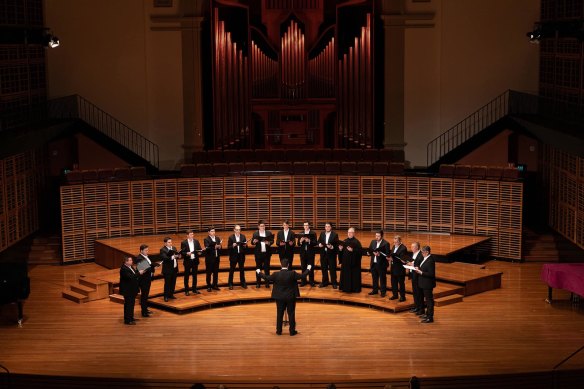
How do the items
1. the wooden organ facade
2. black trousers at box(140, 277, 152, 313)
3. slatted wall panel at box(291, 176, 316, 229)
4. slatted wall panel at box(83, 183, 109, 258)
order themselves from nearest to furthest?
black trousers at box(140, 277, 152, 313), slatted wall panel at box(83, 183, 109, 258), slatted wall panel at box(291, 176, 316, 229), the wooden organ facade

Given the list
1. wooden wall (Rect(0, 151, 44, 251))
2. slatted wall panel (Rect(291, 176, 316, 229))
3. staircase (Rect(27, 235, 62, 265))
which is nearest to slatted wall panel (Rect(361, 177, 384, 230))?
slatted wall panel (Rect(291, 176, 316, 229))

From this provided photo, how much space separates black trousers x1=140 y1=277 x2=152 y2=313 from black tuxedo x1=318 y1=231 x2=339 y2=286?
3.25 meters

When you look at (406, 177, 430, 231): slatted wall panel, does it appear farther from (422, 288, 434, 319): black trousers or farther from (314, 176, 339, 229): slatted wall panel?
(422, 288, 434, 319): black trousers

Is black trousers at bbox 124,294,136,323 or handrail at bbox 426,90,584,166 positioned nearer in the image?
black trousers at bbox 124,294,136,323

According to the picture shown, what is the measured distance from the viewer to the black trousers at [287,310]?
1511 centimetres

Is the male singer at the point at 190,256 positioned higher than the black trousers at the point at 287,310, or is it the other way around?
the male singer at the point at 190,256

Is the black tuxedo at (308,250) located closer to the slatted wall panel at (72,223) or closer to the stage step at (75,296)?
the stage step at (75,296)

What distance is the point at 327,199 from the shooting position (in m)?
20.9

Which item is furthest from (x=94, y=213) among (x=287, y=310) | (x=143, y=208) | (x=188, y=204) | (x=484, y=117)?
(x=484, y=117)

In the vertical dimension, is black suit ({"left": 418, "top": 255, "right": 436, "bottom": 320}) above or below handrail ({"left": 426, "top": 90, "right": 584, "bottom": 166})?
below

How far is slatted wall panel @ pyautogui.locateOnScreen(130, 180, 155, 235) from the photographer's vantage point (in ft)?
66.7

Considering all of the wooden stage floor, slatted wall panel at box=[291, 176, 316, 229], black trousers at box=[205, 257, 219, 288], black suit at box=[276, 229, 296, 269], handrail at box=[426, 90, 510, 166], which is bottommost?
the wooden stage floor

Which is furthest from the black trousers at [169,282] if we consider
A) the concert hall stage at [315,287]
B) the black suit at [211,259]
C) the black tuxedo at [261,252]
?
the black tuxedo at [261,252]

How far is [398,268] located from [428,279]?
Answer: 0.86m
